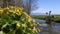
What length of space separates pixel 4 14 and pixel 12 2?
4667mm

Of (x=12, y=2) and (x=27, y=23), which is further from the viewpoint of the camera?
(x=12, y=2)

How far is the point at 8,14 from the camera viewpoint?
275cm

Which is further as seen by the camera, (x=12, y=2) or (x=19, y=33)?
(x=12, y=2)

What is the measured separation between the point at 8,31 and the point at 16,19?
0.24 meters

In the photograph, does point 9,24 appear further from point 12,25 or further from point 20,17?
point 20,17

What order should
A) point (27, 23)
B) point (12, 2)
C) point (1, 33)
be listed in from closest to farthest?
1. point (1, 33)
2. point (27, 23)
3. point (12, 2)

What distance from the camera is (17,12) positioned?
2730 mm

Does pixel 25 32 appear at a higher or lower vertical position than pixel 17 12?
lower

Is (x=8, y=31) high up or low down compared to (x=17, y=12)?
down

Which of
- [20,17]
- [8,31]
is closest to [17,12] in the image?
[20,17]

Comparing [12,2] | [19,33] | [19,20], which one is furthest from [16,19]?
[12,2]

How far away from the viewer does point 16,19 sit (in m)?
2.74

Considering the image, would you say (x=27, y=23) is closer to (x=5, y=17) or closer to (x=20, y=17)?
(x=20, y=17)

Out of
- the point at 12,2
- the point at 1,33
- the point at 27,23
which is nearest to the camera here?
the point at 1,33
